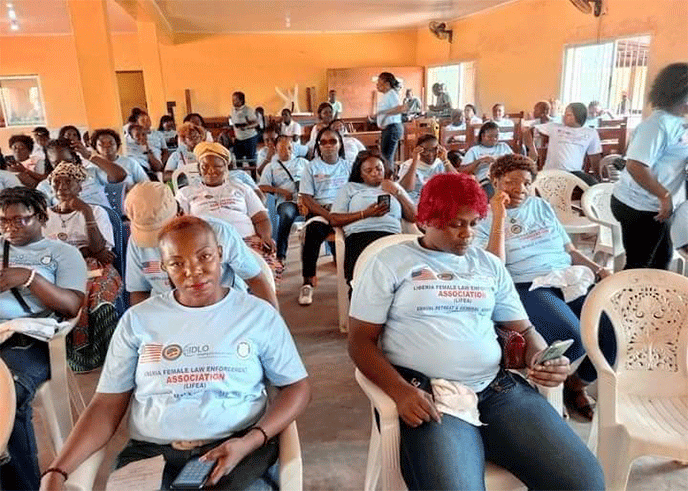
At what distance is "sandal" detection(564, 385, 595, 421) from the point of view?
2.01 m

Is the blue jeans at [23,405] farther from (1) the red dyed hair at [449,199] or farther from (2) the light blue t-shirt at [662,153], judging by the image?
(2) the light blue t-shirt at [662,153]

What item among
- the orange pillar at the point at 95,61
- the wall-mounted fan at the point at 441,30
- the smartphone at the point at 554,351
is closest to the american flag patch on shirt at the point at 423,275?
the smartphone at the point at 554,351

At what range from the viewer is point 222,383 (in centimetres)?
123

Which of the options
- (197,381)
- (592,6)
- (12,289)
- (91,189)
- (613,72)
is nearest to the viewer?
(197,381)

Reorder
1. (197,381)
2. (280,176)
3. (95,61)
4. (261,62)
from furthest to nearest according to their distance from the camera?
(261,62), (95,61), (280,176), (197,381)

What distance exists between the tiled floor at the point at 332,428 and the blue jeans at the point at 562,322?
1.05 ft

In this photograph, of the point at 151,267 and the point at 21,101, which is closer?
the point at 151,267

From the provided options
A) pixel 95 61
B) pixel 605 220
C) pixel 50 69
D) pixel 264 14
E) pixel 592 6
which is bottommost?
pixel 605 220

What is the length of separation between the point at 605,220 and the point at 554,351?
2.02 metres

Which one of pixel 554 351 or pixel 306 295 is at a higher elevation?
pixel 554 351

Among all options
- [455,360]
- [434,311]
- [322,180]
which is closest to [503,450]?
[455,360]

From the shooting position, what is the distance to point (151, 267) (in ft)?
6.05

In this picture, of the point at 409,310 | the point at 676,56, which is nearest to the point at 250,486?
the point at 409,310

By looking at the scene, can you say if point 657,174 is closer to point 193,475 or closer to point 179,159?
point 193,475
